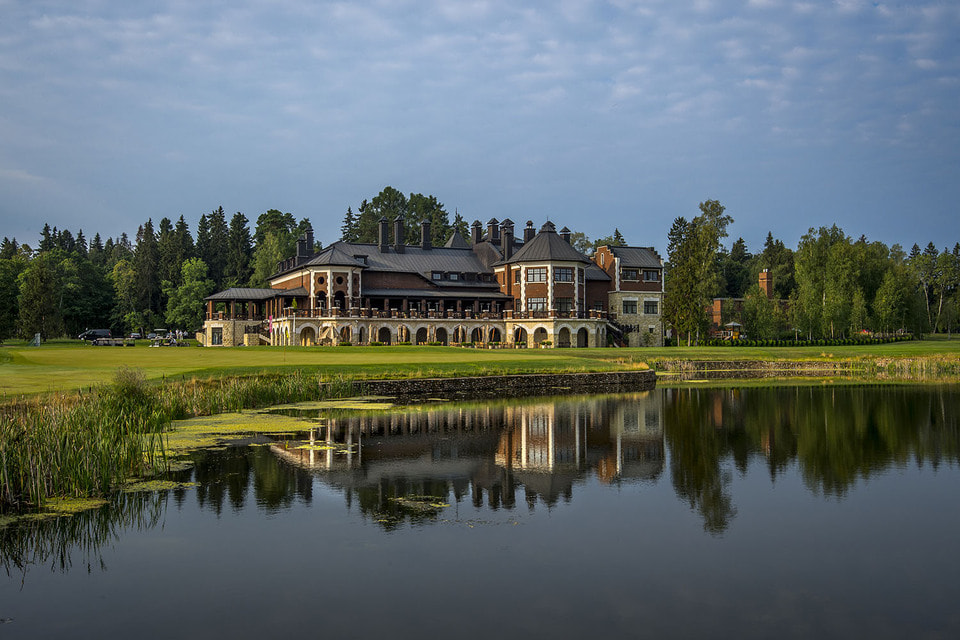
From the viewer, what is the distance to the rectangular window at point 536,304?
70938mm

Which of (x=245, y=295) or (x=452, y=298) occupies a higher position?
(x=245, y=295)

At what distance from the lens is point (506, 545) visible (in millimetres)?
11102

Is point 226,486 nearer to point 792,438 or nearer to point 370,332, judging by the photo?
point 792,438

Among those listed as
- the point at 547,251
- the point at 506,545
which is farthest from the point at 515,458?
the point at 547,251

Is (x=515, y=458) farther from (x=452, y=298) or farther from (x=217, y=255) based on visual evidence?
(x=217, y=255)

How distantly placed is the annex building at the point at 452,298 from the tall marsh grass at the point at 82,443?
141 feet

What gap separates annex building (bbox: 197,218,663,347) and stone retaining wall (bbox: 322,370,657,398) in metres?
23.3

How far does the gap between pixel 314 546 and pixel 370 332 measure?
5625cm

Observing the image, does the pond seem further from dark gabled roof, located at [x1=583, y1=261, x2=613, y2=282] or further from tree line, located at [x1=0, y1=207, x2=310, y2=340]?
tree line, located at [x1=0, y1=207, x2=310, y2=340]

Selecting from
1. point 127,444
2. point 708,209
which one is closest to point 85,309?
point 708,209

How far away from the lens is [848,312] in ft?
238

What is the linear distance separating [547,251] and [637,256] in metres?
11.9

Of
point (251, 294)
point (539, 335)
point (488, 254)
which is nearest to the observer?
point (539, 335)

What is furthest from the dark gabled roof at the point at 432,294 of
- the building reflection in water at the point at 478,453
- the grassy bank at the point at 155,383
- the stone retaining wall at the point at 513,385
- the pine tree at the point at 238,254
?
the building reflection in water at the point at 478,453
